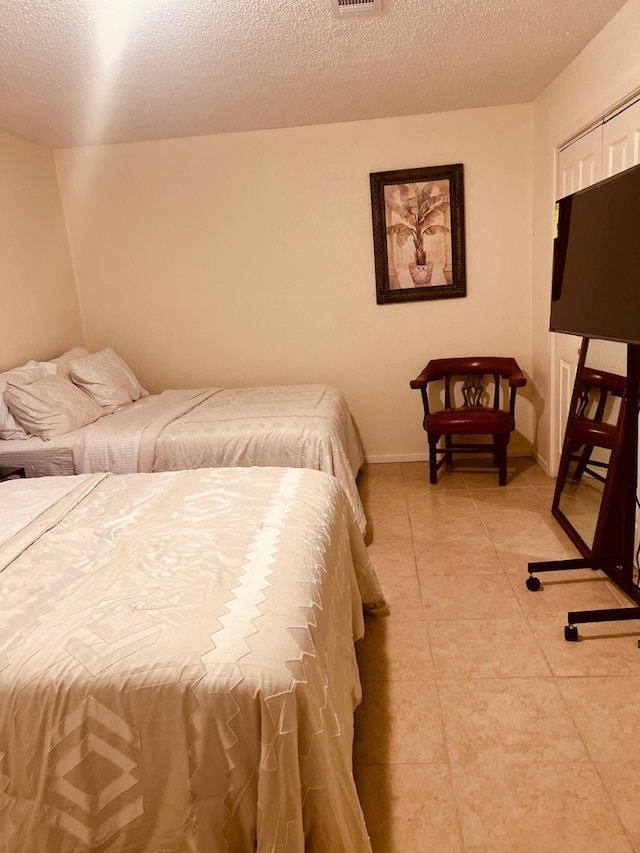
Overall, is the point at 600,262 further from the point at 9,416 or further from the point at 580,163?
the point at 9,416

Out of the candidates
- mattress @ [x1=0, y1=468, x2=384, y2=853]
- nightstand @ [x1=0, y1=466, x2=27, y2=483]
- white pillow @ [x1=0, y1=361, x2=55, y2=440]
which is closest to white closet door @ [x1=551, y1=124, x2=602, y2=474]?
mattress @ [x1=0, y1=468, x2=384, y2=853]

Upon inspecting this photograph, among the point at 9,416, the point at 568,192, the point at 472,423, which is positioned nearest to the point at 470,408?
the point at 472,423

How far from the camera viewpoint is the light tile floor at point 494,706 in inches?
62.6

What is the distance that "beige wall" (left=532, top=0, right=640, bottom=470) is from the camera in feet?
8.38

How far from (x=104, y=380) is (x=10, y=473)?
108 cm

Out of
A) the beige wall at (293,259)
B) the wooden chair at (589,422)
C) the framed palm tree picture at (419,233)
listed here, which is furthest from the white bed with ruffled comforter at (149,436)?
the framed palm tree picture at (419,233)

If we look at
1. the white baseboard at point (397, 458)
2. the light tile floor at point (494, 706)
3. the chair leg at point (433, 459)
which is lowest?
the light tile floor at point (494, 706)

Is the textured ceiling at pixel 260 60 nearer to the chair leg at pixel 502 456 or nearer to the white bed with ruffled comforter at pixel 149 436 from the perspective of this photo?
the white bed with ruffled comforter at pixel 149 436

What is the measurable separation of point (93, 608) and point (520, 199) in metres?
3.91

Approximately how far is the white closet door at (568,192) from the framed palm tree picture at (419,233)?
0.79 metres

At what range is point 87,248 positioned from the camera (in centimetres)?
443

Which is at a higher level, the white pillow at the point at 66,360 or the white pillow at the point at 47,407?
the white pillow at the point at 66,360

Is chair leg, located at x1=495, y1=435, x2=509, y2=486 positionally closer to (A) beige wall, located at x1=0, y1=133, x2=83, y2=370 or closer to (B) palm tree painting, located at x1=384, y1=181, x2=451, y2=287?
(B) palm tree painting, located at x1=384, y1=181, x2=451, y2=287

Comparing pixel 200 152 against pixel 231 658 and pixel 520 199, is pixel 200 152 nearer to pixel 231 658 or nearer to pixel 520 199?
pixel 520 199
